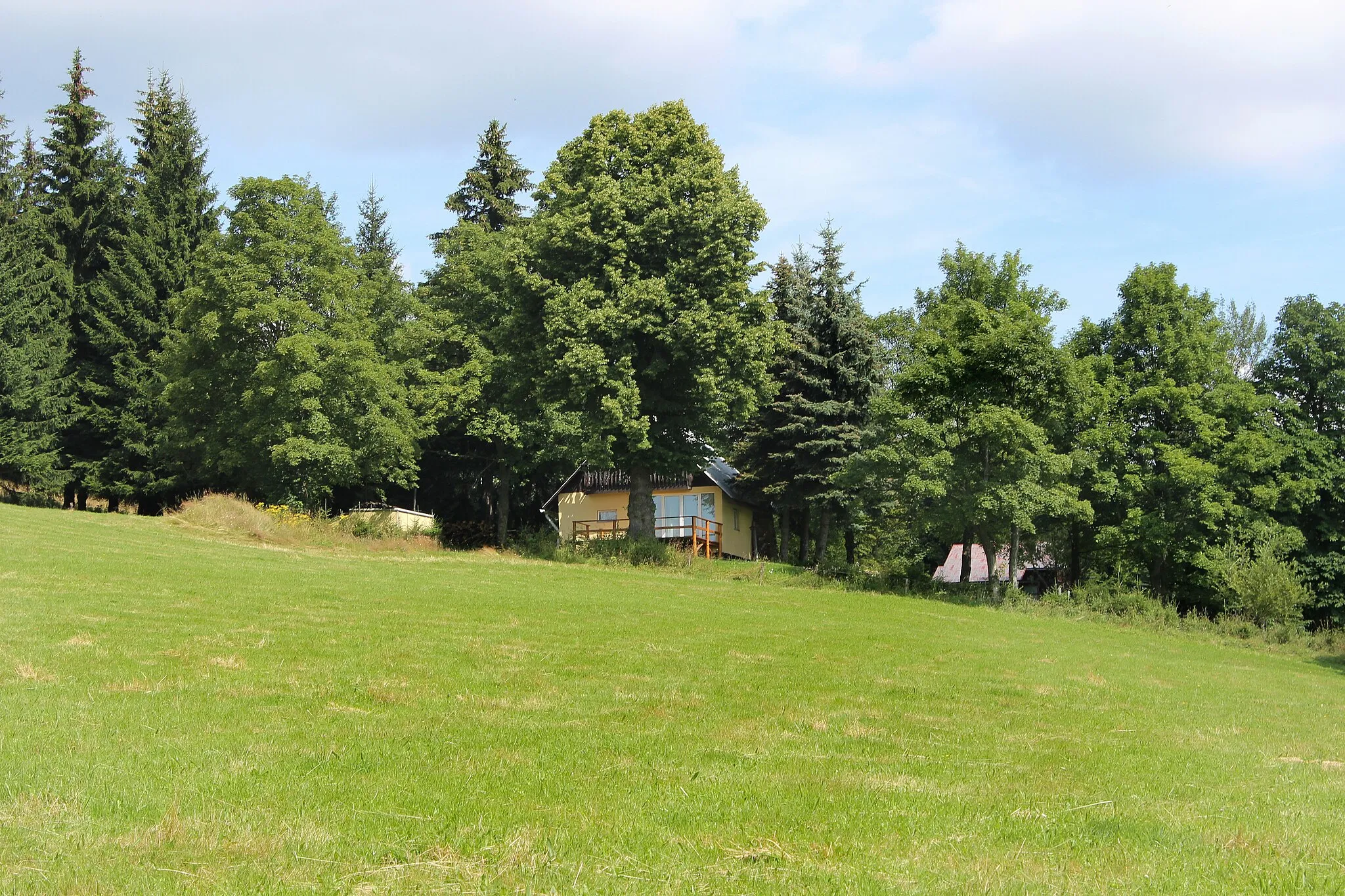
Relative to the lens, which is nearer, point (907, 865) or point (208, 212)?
point (907, 865)

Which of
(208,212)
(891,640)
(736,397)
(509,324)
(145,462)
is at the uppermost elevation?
(208,212)

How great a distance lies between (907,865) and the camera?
20.1ft

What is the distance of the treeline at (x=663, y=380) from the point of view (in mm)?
38875

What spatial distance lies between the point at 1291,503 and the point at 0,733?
45.9 meters

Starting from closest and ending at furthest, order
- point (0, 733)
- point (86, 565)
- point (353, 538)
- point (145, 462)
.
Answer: point (0, 733)
point (86, 565)
point (353, 538)
point (145, 462)

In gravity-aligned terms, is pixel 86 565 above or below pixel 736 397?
below

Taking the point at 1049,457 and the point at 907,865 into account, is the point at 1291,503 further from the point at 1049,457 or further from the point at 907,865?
the point at 907,865

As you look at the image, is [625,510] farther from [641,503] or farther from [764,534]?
[641,503]

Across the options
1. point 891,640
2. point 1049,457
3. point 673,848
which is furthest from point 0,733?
point 1049,457

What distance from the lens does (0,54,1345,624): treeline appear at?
1531 inches

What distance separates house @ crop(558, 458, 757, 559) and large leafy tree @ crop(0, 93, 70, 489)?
2369 centimetres

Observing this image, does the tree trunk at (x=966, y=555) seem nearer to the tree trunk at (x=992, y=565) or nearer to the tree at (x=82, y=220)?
the tree trunk at (x=992, y=565)

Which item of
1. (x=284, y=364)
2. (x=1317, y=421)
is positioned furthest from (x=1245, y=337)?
(x=284, y=364)

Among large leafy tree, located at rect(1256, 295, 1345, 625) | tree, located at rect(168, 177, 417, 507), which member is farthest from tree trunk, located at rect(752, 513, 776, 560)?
large leafy tree, located at rect(1256, 295, 1345, 625)
